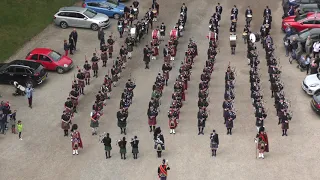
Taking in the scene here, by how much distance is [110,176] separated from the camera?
27.4 m

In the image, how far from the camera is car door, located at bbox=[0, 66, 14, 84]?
35.2 meters

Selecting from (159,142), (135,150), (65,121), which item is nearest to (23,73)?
(65,121)

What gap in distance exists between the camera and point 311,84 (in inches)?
1326

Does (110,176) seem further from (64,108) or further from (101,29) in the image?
(101,29)

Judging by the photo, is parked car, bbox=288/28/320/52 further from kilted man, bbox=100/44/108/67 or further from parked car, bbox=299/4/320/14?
kilted man, bbox=100/44/108/67

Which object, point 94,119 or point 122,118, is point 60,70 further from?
point 122,118

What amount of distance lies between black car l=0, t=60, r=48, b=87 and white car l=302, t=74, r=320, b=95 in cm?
1438

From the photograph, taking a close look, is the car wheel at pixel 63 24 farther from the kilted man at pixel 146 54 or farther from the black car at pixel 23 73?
the kilted man at pixel 146 54

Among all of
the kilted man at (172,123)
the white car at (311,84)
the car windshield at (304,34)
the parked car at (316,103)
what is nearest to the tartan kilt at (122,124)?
the kilted man at (172,123)

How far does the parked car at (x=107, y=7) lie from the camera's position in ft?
148

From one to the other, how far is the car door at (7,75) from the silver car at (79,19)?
8.87 m

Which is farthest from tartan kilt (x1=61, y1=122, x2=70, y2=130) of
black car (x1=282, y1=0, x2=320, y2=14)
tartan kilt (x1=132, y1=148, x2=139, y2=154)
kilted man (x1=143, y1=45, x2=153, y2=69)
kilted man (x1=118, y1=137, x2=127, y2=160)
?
black car (x1=282, y1=0, x2=320, y2=14)

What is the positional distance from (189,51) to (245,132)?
7.75 metres

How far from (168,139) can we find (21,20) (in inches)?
718
